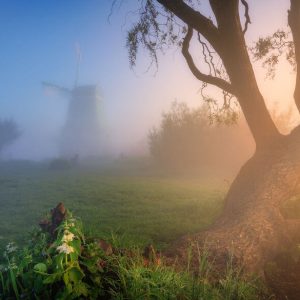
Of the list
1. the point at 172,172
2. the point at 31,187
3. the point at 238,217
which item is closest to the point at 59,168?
the point at 172,172

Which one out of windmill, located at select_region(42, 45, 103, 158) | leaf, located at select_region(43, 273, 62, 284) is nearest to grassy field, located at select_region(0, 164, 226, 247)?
leaf, located at select_region(43, 273, 62, 284)

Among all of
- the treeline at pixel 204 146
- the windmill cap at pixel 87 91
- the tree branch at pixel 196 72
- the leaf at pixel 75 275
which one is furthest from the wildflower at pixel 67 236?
the windmill cap at pixel 87 91

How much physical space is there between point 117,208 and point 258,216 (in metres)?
7.70

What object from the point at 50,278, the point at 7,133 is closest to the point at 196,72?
the point at 50,278

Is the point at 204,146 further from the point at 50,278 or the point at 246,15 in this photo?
the point at 50,278

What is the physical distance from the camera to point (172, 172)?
35.2 metres

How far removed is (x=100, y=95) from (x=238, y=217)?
91834mm

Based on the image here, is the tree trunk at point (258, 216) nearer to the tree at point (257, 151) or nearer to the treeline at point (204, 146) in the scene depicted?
the tree at point (257, 151)

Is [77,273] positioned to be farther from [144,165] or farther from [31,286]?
[144,165]

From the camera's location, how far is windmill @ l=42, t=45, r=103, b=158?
76.6 meters

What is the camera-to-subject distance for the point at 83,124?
85812 mm

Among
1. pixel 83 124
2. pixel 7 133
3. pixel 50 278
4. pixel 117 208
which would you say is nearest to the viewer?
pixel 50 278

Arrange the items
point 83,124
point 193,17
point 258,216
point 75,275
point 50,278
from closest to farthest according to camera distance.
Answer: point 50,278 < point 75,275 < point 258,216 < point 193,17 < point 83,124

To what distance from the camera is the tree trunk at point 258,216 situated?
7.24 m
